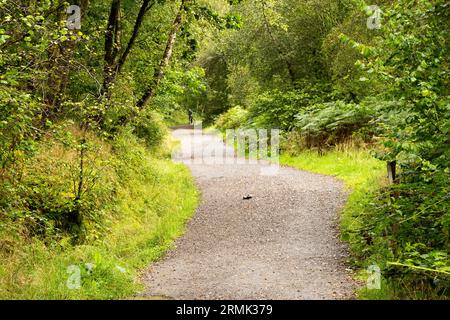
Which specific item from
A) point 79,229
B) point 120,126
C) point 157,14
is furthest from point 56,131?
point 157,14

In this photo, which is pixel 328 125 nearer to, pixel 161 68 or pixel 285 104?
pixel 285 104

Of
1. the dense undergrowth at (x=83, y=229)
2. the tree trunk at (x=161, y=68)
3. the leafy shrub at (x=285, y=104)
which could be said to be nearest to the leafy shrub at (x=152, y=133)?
the leafy shrub at (x=285, y=104)

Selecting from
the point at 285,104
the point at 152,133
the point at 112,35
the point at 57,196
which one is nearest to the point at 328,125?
the point at 285,104

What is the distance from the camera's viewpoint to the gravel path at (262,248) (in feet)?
21.7

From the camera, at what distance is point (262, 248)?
27.9 feet

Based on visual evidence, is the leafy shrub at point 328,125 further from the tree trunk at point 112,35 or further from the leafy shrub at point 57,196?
the leafy shrub at point 57,196

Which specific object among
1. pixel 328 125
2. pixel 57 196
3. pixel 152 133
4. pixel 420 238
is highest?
pixel 328 125

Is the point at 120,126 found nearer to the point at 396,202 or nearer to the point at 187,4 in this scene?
the point at 187,4


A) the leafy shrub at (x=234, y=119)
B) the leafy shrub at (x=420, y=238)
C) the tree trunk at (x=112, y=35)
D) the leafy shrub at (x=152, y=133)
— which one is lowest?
the leafy shrub at (x=420, y=238)

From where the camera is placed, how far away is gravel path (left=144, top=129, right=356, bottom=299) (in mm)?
6601

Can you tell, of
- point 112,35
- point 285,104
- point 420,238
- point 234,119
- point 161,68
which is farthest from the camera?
point 234,119

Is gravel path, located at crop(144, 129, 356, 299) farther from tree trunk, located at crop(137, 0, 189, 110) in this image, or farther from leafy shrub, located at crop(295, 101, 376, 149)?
leafy shrub, located at crop(295, 101, 376, 149)

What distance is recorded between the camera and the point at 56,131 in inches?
253
